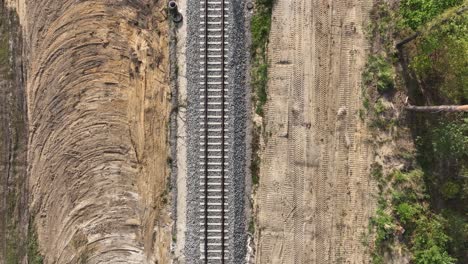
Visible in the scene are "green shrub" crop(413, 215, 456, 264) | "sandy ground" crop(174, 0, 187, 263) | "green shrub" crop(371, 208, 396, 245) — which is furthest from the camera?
"sandy ground" crop(174, 0, 187, 263)

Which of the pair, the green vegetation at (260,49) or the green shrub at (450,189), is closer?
the green shrub at (450,189)

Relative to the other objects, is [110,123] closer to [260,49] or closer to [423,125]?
[260,49]

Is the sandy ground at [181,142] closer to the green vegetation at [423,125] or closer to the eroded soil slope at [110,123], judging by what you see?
the eroded soil slope at [110,123]

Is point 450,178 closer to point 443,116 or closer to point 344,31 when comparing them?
point 443,116

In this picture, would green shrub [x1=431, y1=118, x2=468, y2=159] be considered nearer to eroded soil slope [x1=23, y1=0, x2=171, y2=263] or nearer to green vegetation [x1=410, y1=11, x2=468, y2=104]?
green vegetation [x1=410, y1=11, x2=468, y2=104]

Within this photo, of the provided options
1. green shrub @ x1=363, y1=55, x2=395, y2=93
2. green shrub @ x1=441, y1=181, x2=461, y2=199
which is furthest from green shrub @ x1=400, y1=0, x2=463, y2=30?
green shrub @ x1=441, y1=181, x2=461, y2=199

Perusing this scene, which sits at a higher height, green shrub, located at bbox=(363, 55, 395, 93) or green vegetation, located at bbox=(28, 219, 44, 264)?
green shrub, located at bbox=(363, 55, 395, 93)

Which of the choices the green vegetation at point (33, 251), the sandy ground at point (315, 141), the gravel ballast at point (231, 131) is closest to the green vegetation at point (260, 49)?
the sandy ground at point (315, 141)
